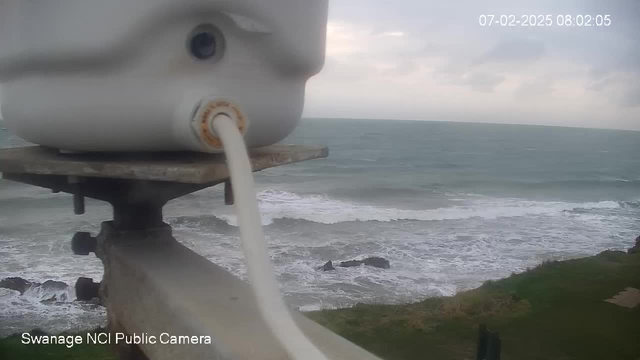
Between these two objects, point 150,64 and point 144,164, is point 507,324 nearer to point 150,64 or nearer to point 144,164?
point 144,164

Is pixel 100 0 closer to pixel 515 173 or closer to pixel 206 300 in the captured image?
pixel 206 300

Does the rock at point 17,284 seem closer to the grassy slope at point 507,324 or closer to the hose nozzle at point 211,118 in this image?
the grassy slope at point 507,324

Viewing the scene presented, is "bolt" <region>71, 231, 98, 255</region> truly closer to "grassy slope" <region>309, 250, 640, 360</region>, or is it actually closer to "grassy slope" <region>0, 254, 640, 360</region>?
"grassy slope" <region>0, 254, 640, 360</region>

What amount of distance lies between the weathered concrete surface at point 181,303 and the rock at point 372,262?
38.4 feet

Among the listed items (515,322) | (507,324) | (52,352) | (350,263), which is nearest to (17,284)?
(52,352)

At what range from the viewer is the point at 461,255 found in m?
15.9

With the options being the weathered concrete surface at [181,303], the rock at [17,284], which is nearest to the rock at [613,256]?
the rock at [17,284]

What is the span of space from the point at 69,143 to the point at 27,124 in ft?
0.94

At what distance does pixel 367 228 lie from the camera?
790 inches

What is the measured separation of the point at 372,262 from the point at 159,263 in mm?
12258

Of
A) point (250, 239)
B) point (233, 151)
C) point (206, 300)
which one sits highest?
point (233, 151)

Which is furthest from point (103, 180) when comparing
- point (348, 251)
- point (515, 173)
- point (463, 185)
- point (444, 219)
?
point (515, 173)

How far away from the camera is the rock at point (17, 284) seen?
Answer: 38.8 ft

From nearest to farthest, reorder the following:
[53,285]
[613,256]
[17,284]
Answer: [53,285], [17,284], [613,256]
